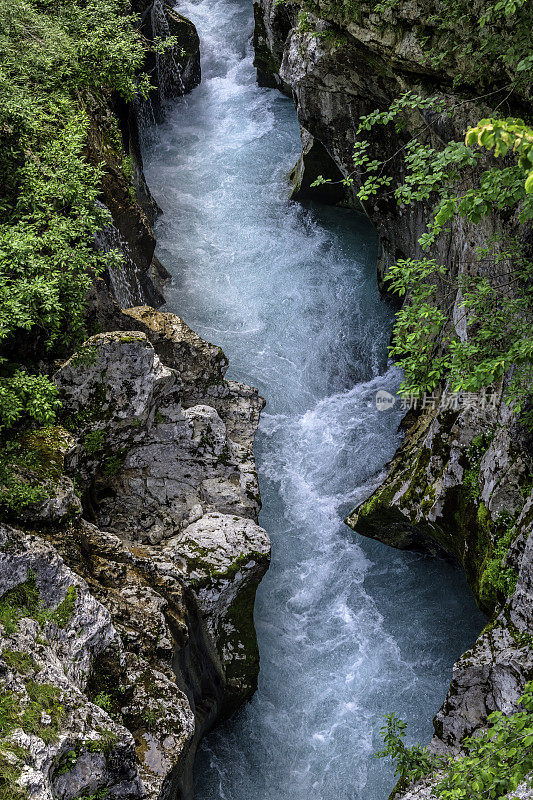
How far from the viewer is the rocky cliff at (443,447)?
8258 millimetres

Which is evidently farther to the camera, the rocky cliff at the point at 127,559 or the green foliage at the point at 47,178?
the green foliage at the point at 47,178

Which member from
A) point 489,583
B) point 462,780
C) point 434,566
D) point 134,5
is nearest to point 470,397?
point 489,583

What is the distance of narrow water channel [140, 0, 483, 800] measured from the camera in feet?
33.4

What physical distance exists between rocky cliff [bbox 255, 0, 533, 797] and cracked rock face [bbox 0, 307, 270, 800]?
291cm

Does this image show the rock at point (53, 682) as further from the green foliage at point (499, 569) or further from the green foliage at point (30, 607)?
the green foliage at point (499, 569)

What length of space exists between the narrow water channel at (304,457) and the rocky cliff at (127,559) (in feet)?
3.72

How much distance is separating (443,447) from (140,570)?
17.3ft

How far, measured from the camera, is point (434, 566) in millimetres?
12156

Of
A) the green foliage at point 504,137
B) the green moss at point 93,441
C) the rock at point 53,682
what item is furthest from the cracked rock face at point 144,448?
the green foliage at point 504,137

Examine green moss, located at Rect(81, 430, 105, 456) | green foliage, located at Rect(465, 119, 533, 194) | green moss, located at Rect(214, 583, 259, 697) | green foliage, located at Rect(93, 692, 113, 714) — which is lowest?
green moss, located at Rect(214, 583, 259, 697)

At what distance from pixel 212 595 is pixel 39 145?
8105 mm

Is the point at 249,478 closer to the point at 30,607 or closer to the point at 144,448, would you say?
the point at 144,448

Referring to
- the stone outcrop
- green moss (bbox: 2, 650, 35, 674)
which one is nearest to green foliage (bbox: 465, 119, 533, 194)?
green moss (bbox: 2, 650, 35, 674)

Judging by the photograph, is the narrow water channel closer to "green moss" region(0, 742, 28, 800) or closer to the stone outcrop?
the stone outcrop
